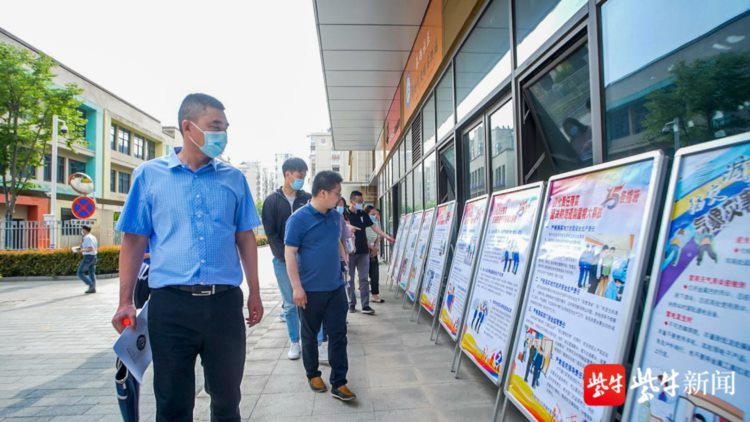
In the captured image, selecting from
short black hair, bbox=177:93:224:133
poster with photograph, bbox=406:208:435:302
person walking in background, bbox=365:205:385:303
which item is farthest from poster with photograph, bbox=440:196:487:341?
person walking in background, bbox=365:205:385:303

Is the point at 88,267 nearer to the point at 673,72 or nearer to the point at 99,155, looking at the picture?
the point at 673,72

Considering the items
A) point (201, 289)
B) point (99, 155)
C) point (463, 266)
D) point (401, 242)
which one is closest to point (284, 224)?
point (463, 266)

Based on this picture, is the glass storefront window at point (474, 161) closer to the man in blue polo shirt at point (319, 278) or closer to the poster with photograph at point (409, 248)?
the poster with photograph at point (409, 248)

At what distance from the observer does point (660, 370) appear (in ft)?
4.64

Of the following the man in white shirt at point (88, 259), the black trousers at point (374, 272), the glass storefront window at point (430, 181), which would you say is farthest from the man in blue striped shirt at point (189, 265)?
the man in white shirt at point (88, 259)

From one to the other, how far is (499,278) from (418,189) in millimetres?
5550

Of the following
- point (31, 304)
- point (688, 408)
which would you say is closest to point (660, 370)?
point (688, 408)

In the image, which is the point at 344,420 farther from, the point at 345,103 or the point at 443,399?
the point at 345,103

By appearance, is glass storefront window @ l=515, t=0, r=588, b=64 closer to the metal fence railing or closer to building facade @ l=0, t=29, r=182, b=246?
the metal fence railing

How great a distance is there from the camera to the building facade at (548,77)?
1795mm

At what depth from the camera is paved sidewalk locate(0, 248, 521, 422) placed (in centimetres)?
271

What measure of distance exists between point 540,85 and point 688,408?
8.60 ft

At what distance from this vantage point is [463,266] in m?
3.65

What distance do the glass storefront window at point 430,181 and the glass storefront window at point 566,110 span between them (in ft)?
10.8
